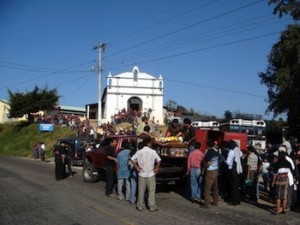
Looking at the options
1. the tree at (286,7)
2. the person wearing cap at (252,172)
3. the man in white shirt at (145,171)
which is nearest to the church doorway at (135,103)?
the tree at (286,7)

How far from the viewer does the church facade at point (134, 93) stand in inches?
2425

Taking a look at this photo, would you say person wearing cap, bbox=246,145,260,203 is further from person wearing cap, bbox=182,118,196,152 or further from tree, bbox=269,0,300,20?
tree, bbox=269,0,300,20

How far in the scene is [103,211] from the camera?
1179 cm

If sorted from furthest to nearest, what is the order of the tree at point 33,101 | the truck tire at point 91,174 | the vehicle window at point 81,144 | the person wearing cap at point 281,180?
the tree at point 33,101, the vehicle window at point 81,144, the truck tire at point 91,174, the person wearing cap at point 281,180

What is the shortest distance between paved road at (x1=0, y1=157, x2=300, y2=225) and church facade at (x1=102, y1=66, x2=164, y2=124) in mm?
45442

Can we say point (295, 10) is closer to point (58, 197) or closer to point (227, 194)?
point (227, 194)

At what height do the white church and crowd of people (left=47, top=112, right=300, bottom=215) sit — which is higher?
the white church

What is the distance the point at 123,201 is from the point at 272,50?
18.7 metres

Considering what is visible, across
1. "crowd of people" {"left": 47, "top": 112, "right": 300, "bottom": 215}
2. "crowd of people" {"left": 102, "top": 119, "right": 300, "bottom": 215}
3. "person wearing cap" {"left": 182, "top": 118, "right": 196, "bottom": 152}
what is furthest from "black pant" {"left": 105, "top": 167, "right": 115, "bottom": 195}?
"person wearing cap" {"left": 182, "top": 118, "right": 196, "bottom": 152}

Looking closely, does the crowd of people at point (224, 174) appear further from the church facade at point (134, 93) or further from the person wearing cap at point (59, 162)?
the church facade at point (134, 93)

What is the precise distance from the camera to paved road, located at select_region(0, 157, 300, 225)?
10664 mm

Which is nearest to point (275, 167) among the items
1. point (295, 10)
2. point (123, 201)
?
point (123, 201)

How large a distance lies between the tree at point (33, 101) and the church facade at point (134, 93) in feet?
23.3

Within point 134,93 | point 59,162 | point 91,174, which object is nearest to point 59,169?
point 59,162
